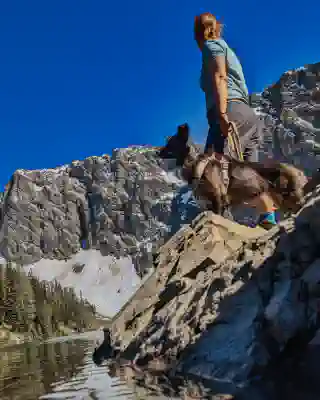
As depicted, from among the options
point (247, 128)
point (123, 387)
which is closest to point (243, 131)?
point (247, 128)

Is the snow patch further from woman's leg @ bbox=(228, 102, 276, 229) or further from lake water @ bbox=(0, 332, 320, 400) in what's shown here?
lake water @ bbox=(0, 332, 320, 400)

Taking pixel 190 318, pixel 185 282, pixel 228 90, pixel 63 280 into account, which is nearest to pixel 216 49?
pixel 228 90

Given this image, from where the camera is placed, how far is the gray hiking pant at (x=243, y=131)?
740 centimetres

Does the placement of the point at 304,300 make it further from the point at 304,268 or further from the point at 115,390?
the point at 115,390

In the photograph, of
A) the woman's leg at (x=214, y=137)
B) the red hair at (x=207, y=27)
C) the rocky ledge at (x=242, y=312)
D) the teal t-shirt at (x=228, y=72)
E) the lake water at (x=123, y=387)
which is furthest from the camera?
the red hair at (x=207, y=27)

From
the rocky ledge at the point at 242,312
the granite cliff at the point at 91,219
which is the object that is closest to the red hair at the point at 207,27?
the rocky ledge at the point at 242,312

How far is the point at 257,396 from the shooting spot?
3.17m

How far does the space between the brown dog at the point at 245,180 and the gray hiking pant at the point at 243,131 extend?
1.47 feet

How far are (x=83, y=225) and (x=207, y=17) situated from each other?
464 feet

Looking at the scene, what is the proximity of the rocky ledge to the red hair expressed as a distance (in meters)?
3.90

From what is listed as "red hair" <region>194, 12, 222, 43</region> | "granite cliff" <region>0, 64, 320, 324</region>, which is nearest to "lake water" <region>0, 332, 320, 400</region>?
"red hair" <region>194, 12, 222, 43</region>

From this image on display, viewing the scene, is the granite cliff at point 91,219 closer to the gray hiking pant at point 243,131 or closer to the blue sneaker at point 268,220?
the gray hiking pant at point 243,131

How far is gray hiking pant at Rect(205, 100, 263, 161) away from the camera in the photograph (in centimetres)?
740

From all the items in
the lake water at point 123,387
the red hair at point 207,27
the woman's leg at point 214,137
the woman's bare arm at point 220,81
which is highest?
the red hair at point 207,27
